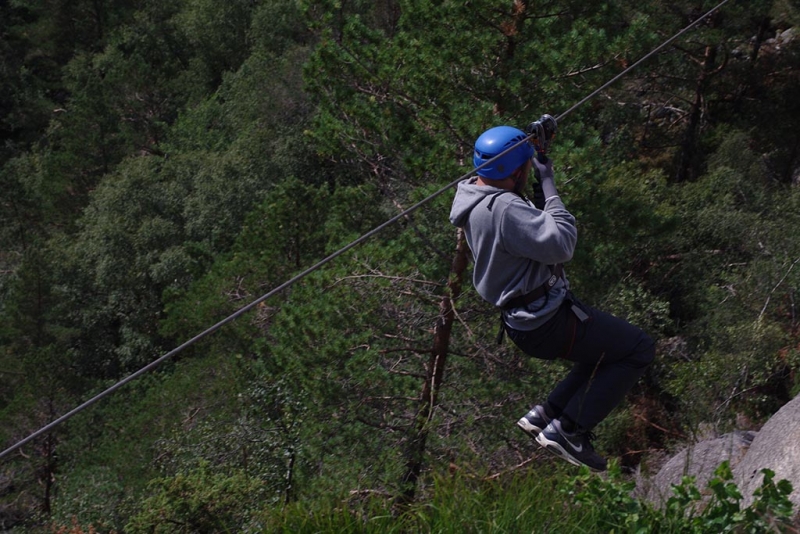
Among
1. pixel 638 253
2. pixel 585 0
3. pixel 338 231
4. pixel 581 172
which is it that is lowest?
pixel 638 253

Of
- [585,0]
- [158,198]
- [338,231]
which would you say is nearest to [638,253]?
[338,231]

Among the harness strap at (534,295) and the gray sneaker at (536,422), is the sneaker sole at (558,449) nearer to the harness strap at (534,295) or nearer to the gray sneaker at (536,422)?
the gray sneaker at (536,422)

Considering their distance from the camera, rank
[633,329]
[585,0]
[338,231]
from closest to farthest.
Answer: [633,329]
[585,0]
[338,231]

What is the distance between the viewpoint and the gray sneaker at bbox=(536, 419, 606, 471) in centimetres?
344

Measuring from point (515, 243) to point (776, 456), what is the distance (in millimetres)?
1883

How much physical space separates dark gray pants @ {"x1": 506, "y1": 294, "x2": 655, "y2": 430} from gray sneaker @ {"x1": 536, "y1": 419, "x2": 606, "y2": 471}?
0.22 ft

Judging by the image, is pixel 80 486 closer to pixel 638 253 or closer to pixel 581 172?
pixel 638 253

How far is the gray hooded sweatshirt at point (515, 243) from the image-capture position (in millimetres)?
3047

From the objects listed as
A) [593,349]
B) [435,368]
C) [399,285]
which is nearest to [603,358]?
[593,349]

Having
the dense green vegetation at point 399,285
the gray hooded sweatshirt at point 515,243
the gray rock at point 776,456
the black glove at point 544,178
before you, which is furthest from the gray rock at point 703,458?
the black glove at point 544,178

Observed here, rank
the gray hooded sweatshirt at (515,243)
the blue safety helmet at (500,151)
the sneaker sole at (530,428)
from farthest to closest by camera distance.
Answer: the sneaker sole at (530,428), the blue safety helmet at (500,151), the gray hooded sweatshirt at (515,243)

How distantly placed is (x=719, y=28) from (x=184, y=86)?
26.2m

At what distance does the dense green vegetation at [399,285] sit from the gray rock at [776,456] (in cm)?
105

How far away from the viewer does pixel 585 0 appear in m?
7.82
